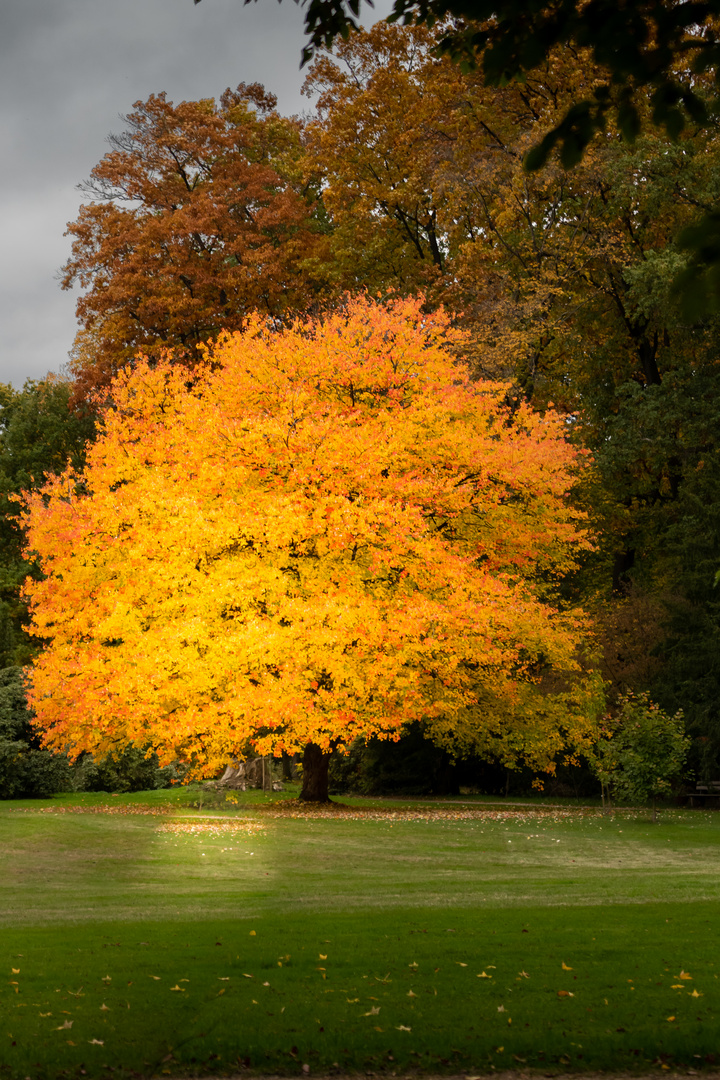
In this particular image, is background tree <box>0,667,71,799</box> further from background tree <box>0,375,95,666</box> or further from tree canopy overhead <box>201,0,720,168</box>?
tree canopy overhead <box>201,0,720,168</box>

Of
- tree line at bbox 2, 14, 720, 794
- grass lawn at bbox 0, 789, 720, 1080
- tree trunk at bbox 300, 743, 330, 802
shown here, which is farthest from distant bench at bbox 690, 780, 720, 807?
grass lawn at bbox 0, 789, 720, 1080

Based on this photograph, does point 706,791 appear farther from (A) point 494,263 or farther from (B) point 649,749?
(A) point 494,263

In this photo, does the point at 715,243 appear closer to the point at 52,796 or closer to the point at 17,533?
the point at 52,796

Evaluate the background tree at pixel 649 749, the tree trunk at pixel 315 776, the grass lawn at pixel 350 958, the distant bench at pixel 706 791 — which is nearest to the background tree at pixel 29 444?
the tree trunk at pixel 315 776

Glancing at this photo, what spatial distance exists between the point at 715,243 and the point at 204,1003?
588 centimetres

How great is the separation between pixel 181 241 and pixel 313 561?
15.3m

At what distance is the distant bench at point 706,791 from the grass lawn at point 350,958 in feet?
35.8

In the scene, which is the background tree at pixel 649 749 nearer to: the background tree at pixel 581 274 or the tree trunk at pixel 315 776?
the background tree at pixel 581 274

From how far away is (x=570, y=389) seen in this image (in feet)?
120

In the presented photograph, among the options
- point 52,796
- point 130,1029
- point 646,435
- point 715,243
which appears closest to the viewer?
point 715,243

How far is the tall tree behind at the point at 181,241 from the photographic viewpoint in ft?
111

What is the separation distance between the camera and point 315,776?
26.0 meters

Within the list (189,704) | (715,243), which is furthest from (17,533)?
(715,243)

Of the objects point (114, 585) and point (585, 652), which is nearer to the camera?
point (114, 585)
